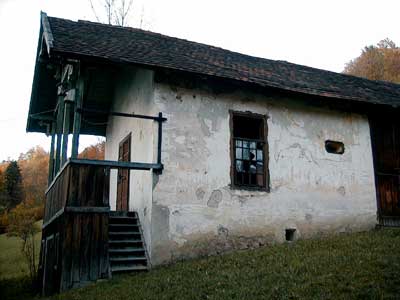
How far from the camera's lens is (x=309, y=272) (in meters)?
6.77

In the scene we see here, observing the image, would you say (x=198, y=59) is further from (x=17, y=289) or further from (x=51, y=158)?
(x=17, y=289)

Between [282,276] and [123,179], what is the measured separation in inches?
265

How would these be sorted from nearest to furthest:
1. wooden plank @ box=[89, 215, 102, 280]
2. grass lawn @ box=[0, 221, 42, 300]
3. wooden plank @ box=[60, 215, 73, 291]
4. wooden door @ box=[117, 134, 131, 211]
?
wooden plank @ box=[60, 215, 73, 291], wooden plank @ box=[89, 215, 102, 280], grass lawn @ box=[0, 221, 42, 300], wooden door @ box=[117, 134, 131, 211]

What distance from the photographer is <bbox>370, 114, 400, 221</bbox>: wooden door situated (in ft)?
41.7

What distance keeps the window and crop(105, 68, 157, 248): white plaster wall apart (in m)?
2.08

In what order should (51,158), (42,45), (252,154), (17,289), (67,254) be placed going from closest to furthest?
(67,254)
(42,45)
(252,154)
(17,289)
(51,158)

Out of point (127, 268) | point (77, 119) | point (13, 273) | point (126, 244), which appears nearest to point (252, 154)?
point (126, 244)

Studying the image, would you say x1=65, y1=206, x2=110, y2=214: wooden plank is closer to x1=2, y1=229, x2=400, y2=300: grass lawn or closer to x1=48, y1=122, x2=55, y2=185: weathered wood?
x1=2, y1=229, x2=400, y2=300: grass lawn

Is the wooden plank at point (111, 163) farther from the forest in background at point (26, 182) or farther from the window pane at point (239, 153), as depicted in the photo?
the forest in background at point (26, 182)

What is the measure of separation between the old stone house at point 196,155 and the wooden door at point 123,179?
0.06m

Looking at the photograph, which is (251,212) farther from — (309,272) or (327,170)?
(309,272)

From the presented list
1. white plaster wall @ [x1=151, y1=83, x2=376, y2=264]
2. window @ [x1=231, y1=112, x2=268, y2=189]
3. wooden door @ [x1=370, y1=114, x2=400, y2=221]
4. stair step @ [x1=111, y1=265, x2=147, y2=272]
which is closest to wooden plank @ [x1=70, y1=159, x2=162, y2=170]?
white plaster wall @ [x1=151, y1=83, x2=376, y2=264]

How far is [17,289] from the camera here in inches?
476

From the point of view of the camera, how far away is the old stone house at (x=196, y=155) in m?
9.23
